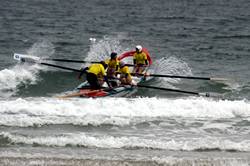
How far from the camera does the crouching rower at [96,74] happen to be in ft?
65.9

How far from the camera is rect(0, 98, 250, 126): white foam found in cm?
1664

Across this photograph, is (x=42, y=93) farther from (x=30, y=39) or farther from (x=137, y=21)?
(x=137, y=21)

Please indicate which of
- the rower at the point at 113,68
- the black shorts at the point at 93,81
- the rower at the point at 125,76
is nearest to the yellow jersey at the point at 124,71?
the rower at the point at 125,76

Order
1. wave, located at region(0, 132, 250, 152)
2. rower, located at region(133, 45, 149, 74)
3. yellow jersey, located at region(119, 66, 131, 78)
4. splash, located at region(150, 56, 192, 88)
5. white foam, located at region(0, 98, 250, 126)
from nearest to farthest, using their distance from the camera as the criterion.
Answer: wave, located at region(0, 132, 250, 152)
white foam, located at region(0, 98, 250, 126)
yellow jersey, located at region(119, 66, 131, 78)
rower, located at region(133, 45, 149, 74)
splash, located at region(150, 56, 192, 88)

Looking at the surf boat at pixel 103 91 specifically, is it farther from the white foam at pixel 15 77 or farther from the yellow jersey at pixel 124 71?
the white foam at pixel 15 77

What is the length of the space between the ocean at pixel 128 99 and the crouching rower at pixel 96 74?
29.3 inches

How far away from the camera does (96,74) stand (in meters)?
20.1

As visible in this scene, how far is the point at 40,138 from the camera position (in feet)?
48.5

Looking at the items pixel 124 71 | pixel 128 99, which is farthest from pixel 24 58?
pixel 128 99

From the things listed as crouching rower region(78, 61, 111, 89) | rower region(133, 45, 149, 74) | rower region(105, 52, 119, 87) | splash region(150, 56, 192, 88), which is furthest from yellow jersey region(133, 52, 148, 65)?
crouching rower region(78, 61, 111, 89)

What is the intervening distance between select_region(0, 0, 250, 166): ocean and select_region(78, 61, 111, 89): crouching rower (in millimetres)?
745

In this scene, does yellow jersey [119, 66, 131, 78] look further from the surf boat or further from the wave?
the wave

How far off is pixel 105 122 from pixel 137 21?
27.8m

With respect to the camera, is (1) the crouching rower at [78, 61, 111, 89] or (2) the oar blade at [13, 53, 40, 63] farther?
(2) the oar blade at [13, 53, 40, 63]
